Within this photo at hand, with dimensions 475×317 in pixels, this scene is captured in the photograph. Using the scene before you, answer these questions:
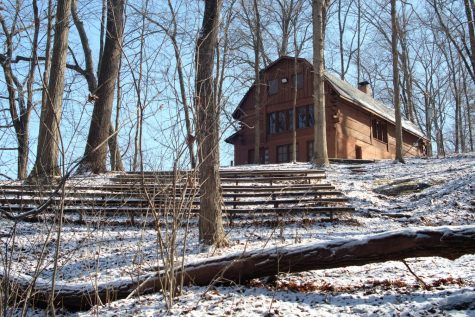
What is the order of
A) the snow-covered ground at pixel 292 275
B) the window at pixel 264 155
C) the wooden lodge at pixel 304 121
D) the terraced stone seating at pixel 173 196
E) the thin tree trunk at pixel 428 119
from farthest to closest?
1. the thin tree trunk at pixel 428 119
2. the window at pixel 264 155
3. the wooden lodge at pixel 304 121
4. the terraced stone seating at pixel 173 196
5. the snow-covered ground at pixel 292 275

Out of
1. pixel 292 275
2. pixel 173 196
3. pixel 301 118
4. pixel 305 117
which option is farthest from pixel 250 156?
pixel 173 196

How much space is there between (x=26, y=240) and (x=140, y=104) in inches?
191

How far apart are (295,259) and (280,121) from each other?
21440mm

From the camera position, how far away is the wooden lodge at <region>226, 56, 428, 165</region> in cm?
2317

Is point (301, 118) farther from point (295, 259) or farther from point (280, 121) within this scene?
point (295, 259)

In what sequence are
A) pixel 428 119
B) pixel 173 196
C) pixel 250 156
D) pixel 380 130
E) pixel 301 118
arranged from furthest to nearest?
pixel 428 119
pixel 380 130
pixel 250 156
pixel 301 118
pixel 173 196

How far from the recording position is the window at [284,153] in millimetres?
24875

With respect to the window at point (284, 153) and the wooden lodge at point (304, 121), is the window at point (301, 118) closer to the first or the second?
the wooden lodge at point (304, 121)

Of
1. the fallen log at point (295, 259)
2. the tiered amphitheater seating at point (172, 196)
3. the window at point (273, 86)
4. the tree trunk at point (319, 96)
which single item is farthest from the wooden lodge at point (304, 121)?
the fallen log at point (295, 259)

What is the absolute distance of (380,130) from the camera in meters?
27.3

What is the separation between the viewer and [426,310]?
3.66 meters

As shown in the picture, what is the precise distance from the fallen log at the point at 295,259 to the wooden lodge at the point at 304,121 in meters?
18.7

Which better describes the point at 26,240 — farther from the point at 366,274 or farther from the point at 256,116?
the point at 256,116

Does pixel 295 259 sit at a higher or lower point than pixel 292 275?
higher
